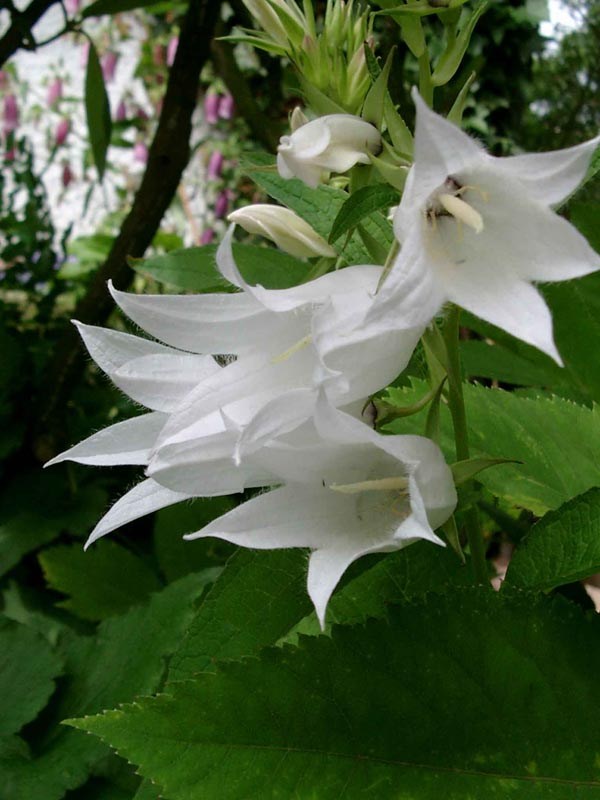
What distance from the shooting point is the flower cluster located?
11.4 inches

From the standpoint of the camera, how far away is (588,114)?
2.09 meters

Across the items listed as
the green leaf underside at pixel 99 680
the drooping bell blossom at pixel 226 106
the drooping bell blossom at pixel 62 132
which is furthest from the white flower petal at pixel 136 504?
the drooping bell blossom at pixel 226 106

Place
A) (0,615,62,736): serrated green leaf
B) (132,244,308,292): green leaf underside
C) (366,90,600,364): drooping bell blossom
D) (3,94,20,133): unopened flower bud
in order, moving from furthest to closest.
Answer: (3,94,20,133): unopened flower bud, (0,615,62,736): serrated green leaf, (132,244,308,292): green leaf underside, (366,90,600,364): drooping bell blossom

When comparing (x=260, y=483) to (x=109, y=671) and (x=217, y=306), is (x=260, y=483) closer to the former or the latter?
(x=217, y=306)

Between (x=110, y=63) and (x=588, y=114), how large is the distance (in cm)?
126

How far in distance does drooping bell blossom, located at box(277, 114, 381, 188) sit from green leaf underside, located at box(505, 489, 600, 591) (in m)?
0.17

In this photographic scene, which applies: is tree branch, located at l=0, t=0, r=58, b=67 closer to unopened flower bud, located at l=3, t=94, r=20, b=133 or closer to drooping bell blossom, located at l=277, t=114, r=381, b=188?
drooping bell blossom, located at l=277, t=114, r=381, b=188

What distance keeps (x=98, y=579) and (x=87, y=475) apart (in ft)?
0.97

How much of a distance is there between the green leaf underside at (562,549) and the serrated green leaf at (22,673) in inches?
20.3

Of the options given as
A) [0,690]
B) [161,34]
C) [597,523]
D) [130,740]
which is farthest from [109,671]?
[161,34]

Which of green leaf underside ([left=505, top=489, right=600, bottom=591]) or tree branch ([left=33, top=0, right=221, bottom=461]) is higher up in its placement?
tree branch ([left=33, top=0, right=221, bottom=461])

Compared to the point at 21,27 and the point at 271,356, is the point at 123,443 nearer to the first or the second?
the point at 271,356

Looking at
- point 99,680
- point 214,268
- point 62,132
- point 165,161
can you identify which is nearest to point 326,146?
point 214,268

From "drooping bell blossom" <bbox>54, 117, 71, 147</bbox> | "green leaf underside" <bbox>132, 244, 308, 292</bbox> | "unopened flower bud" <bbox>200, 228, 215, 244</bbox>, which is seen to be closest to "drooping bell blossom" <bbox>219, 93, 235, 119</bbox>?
"unopened flower bud" <bbox>200, 228, 215, 244</bbox>
